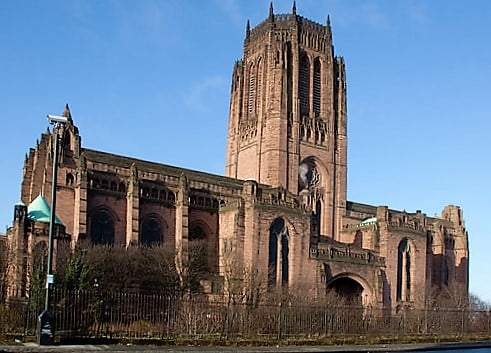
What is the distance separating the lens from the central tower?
3204 inches

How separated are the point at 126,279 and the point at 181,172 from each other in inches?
799

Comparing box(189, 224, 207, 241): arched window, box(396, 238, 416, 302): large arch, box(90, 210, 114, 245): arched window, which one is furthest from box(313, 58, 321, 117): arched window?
box(90, 210, 114, 245): arched window

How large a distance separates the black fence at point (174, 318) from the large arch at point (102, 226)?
870 inches

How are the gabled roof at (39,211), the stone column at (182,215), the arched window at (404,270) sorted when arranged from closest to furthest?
the gabled roof at (39,211), the stone column at (182,215), the arched window at (404,270)

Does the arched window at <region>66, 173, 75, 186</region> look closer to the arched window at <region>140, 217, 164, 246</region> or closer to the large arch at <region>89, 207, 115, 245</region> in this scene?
the large arch at <region>89, 207, 115, 245</region>

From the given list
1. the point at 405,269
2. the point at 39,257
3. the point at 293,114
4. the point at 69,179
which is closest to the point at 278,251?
the point at 405,269

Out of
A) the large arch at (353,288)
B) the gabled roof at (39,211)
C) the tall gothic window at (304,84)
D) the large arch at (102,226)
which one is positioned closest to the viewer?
the gabled roof at (39,211)

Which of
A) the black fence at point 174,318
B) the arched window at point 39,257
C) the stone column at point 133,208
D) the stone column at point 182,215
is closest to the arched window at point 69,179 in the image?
the stone column at point 133,208

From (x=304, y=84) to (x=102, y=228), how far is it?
110ft

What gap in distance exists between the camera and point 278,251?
212 ft

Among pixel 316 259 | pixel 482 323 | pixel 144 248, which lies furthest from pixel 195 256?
pixel 482 323

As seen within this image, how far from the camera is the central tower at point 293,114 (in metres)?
81.4

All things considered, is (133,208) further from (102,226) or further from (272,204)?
(272,204)

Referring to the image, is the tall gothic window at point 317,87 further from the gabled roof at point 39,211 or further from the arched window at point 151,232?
the gabled roof at point 39,211
